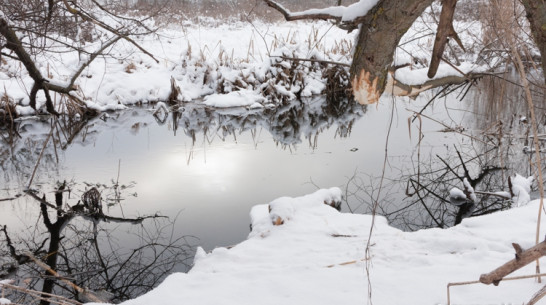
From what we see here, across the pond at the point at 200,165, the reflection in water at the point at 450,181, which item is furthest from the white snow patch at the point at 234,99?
the reflection in water at the point at 450,181

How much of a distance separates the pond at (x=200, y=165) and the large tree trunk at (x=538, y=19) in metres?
1.55

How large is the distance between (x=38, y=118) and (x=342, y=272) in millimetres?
7551

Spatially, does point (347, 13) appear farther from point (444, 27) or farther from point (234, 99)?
point (234, 99)

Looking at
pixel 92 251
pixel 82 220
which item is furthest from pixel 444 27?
pixel 82 220

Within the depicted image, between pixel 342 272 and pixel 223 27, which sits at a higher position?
pixel 223 27

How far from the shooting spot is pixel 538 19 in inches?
50.9

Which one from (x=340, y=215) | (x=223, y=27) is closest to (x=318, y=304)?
(x=340, y=215)

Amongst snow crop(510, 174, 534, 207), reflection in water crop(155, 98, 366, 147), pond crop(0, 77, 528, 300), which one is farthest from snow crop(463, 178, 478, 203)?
reflection in water crop(155, 98, 366, 147)

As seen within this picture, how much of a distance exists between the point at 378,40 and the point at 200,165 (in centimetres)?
488

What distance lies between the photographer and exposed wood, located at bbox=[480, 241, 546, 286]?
0.88 m

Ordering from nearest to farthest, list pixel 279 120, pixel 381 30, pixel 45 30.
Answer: pixel 381 30, pixel 45 30, pixel 279 120

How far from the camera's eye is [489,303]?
2027 mm

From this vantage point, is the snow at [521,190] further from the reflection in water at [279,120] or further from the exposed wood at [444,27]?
the exposed wood at [444,27]

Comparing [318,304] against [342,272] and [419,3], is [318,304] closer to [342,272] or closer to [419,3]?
[342,272]
